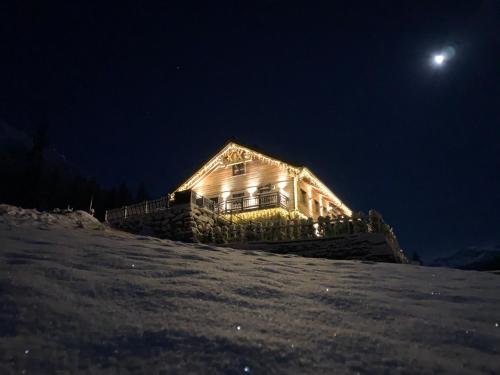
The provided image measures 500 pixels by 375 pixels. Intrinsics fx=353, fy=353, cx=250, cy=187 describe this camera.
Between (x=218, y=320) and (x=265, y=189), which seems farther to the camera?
(x=265, y=189)

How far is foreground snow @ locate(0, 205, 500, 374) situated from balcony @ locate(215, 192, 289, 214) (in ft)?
56.9

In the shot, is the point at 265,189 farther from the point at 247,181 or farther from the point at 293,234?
the point at 293,234

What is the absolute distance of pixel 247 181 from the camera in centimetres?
2598

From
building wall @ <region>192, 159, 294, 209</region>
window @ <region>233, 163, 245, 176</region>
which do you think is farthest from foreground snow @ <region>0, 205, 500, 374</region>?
window @ <region>233, 163, 245, 176</region>

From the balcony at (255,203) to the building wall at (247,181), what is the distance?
765 mm

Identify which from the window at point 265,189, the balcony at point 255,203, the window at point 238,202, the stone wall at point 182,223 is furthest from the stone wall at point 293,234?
the window at point 265,189

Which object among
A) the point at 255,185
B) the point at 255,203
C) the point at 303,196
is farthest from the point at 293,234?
the point at 303,196

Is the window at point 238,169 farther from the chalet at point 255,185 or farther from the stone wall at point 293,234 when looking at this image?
the stone wall at point 293,234

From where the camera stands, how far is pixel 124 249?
612cm

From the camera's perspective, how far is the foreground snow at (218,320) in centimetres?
249

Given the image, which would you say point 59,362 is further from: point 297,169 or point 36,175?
point 36,175

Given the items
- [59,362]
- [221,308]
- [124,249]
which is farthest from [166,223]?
[59,362]

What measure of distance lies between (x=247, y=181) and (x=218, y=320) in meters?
22.8

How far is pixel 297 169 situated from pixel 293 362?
21.4 meters
